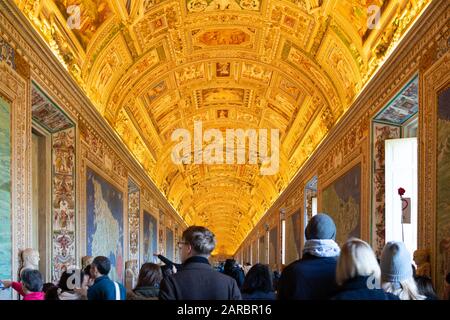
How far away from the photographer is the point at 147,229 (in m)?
27.5

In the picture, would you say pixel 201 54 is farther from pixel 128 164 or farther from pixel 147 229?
pixel 147 229

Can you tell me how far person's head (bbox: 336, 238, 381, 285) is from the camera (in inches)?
150

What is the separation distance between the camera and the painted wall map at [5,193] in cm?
905

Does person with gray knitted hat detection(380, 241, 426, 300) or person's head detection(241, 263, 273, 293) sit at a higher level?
person with gray knitted hat detection(380, 241, 426, 300)

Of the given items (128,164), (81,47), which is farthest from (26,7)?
(128,164)

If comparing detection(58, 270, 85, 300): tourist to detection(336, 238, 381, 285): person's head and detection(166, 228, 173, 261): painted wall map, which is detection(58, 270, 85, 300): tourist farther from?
detection(166, 228, 173, 261): painted wall map

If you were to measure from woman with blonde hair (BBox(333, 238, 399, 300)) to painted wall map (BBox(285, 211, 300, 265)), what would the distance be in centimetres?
2207

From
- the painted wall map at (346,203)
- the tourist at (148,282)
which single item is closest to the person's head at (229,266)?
the tourist at (148,282)

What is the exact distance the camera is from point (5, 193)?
30.1 ft

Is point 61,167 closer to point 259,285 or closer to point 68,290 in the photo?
point 68,290

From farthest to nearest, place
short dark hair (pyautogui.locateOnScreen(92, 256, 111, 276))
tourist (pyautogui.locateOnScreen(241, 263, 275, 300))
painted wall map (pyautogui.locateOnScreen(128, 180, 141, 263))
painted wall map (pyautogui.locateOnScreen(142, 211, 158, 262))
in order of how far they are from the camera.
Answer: painted wall map (pyautogui.locateOnScreen(142, 211, 158, 262)) < painted wall map (pyautogui.locateOnScreen(128, 180, 141, 263)) < tourist (pyautogui.locateOnScreen(241, 263, 275, 300)) < short dark hair (pyautogui.locateOnScreen(92, 256, 111, 276))

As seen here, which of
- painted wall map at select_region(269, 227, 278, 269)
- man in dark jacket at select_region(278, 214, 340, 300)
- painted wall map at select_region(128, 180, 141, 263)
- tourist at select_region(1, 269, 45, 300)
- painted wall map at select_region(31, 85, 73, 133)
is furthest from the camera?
painted wall map at select_region(269, 227, 278, 269)

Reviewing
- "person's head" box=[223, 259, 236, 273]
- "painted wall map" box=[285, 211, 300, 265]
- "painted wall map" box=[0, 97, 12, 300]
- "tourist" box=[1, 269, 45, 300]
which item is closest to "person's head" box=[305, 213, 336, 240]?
"tourist" box=[1, 269, 45, 300]

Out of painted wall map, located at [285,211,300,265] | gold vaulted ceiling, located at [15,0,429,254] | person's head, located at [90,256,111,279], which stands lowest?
painted wall map, located at [285,211,300,265]
